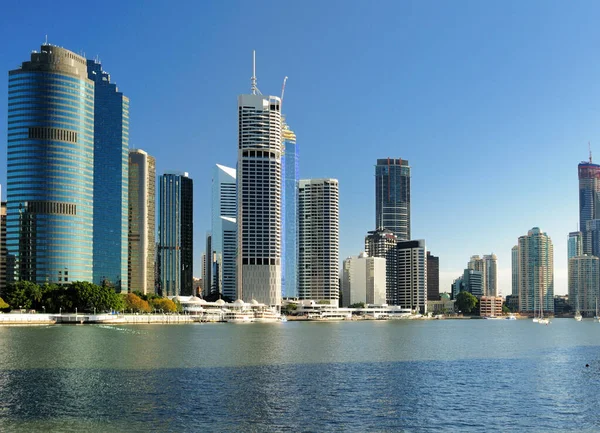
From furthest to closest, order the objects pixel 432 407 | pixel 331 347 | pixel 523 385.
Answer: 1. pixel 331 347
2. pixel 523 385
3. pixel 432 407

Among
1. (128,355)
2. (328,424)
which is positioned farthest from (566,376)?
(128,355)

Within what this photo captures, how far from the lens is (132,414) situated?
7588 centimetres

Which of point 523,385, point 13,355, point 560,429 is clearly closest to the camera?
point 560,429

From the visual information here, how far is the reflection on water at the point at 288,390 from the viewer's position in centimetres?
7331

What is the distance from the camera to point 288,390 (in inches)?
3701

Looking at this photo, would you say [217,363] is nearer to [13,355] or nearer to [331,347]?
[13,355]

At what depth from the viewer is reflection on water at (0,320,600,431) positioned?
241ft

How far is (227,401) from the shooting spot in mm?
84438

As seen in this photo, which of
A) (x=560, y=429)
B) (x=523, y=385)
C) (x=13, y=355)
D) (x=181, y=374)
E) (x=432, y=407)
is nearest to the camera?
(x=560, y=429)

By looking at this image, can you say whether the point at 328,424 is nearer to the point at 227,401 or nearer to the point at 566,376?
the point at 227,401

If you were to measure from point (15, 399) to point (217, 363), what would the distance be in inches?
1845

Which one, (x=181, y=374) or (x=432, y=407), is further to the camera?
(x=181, y=374)

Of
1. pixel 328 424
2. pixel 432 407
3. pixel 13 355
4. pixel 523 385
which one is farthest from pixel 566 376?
pixel 13 355

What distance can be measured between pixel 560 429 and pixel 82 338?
139 meters
